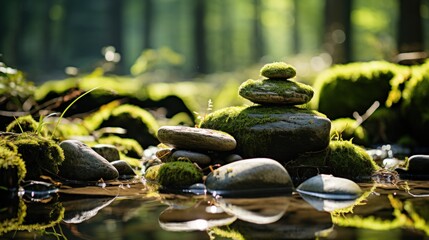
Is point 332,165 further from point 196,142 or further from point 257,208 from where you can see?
point 257,208

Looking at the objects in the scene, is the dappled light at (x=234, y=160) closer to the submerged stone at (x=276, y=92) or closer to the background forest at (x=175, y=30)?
the submerged stone at (x=276, y=92)

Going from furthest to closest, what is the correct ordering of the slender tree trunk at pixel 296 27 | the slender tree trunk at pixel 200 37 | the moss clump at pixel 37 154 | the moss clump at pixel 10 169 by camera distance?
the slender tree trunk at pixel 296 27, the slender tree trunk at pixel 200 37, the moss clump at pixel 37 154, the moss clump at pixel 10 169

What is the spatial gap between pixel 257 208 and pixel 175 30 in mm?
47646

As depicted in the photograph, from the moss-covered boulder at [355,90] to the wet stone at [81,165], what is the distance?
251 inches

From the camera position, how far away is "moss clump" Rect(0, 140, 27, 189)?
4949mm

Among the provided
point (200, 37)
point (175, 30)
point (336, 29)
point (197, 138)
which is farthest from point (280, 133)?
point (175, 30)

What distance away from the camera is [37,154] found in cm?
586

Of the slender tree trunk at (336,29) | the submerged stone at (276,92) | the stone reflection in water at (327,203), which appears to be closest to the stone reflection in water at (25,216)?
the stone reflection in water at (327,203)

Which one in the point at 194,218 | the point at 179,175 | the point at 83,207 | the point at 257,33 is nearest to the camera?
the point at 194,218

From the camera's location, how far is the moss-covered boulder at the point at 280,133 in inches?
257

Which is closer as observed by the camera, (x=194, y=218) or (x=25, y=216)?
(x=194, y=218)

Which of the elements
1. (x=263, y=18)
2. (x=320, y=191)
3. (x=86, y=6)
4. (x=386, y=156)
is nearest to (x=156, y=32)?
(x=86, y=6)

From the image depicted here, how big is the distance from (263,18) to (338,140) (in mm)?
36088

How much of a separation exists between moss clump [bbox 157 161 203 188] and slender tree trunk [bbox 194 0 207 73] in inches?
833
